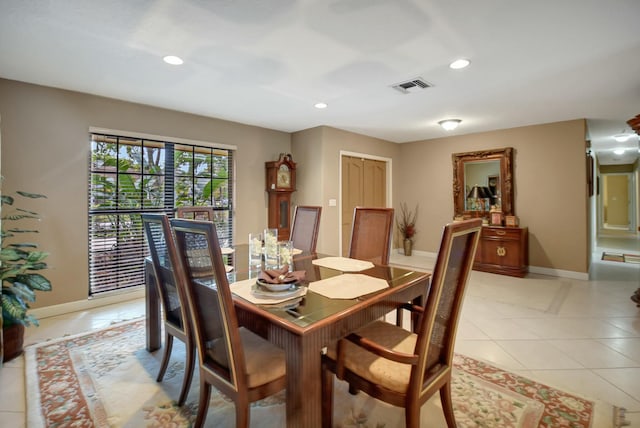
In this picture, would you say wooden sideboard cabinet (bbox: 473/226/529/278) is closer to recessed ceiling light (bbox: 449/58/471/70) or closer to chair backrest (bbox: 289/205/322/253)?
recessed ceiling light (bbox: 449/58/471/70)

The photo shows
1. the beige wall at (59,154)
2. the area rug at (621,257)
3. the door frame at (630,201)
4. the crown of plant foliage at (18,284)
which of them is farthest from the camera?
the door frame at (630,201)

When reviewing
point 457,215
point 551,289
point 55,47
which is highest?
point 55,47

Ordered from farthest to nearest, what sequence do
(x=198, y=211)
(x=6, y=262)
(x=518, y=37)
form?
(x=198, y=211)
(x=6, y=262)
(x=518, y=37)

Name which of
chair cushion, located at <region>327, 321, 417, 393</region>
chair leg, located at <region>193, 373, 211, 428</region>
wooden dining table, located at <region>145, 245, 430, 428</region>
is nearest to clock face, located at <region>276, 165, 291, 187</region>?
wooden dining table, located at <region>145, 245, 430, 428</region>

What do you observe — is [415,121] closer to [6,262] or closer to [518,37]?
[518,37]

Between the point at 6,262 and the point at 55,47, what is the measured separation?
1.71 metres

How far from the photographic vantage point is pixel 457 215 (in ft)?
18.1

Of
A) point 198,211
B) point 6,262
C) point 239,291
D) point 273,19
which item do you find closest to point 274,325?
point 239,291

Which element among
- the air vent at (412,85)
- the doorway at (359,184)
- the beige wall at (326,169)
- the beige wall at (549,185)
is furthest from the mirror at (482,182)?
the air vent at (412,85)

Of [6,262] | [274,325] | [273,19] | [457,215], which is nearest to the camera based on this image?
[274,325]

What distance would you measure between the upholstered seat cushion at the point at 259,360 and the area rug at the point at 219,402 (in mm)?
477

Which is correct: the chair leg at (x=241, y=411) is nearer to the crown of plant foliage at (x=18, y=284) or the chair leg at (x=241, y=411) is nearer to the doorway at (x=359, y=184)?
the crown of plant foliage at (x=18, y=284)

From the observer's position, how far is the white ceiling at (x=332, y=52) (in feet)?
6.09

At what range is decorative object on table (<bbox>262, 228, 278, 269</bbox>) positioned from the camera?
1.94 metres
